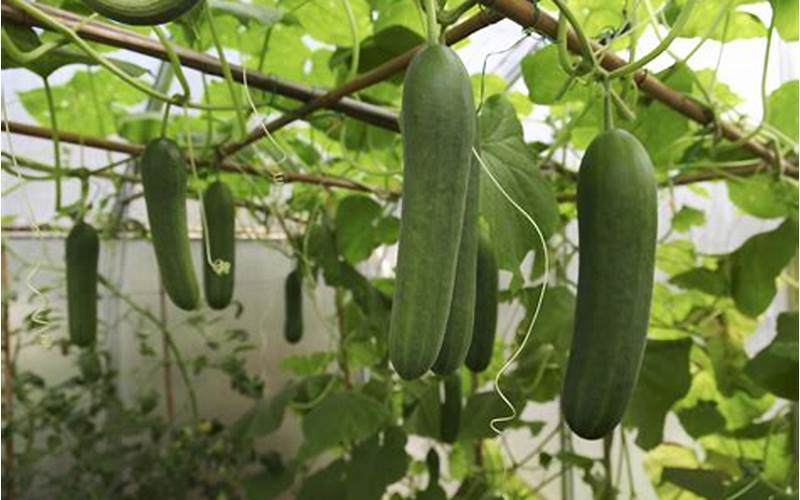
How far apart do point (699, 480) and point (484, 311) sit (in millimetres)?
845

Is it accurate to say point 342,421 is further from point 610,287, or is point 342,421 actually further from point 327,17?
point 610,287

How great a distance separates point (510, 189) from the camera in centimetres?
66

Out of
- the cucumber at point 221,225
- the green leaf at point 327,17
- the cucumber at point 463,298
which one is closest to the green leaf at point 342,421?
the cucumber at point 221,225

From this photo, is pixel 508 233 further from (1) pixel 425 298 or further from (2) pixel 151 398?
(2) pixel 151 398

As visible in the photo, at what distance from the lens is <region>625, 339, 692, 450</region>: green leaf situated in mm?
1150

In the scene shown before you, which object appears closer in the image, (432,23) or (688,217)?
(432,23)

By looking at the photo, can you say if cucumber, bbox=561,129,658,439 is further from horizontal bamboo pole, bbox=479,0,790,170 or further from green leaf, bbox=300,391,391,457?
green leaf, bbox=300,391,391,457

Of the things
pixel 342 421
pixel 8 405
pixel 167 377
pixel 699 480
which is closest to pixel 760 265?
pixel 699 480

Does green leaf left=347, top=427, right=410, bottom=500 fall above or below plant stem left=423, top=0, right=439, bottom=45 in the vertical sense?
below

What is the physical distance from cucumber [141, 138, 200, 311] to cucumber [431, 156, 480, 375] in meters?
0.30

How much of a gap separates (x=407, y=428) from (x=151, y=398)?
1233mm

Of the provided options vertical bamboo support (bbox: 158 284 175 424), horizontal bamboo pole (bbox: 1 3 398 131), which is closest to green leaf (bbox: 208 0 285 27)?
horizontal bamboo pole (bbox: 1 3 398 131)

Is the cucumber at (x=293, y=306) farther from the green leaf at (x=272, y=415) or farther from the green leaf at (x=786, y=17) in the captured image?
the green leaf at (x=786, y=17)

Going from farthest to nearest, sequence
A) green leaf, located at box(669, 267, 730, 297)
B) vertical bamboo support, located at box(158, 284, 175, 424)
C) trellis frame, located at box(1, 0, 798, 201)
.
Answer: vertical bamboo support, located at box(158, 284, 175, 424)
green leaf, located at box(669, 267, 730, 297)
trellis frame, located at box(1, 0, 798, 201)
